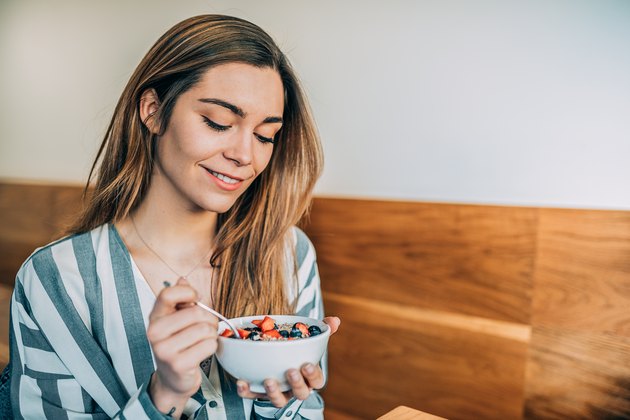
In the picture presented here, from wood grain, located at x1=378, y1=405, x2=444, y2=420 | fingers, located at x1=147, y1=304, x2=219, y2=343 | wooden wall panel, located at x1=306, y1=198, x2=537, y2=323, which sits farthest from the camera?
wooden wall panel, located at x1=306, y1=198, x2=537, y2=323

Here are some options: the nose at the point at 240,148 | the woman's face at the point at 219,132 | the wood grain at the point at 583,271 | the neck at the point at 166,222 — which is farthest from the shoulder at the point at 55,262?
the wood grain at the point at 583,271

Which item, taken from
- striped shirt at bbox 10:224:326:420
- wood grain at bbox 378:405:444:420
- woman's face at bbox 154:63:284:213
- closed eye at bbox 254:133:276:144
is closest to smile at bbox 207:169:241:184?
woman's face at bbox 154:63:284:213

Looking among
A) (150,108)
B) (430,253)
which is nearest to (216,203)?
(150,108)

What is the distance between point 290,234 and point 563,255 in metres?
0.72

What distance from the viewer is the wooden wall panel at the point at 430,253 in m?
1.43

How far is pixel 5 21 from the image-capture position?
10.2 ft

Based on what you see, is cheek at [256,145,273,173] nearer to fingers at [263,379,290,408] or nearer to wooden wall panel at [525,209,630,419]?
fingers at [263,379,290,408]

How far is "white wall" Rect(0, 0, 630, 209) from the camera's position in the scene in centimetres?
134

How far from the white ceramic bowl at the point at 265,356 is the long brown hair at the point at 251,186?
1.39ft

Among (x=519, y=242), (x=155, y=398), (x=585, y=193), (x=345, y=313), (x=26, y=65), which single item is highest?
(x=26, y=65)

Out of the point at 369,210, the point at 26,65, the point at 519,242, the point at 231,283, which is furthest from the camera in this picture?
the point at 26,65

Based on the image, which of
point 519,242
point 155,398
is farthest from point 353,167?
point 155,398

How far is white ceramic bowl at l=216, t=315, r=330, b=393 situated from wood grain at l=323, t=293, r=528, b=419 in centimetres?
82

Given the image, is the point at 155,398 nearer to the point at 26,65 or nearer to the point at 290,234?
the point at 290,234
